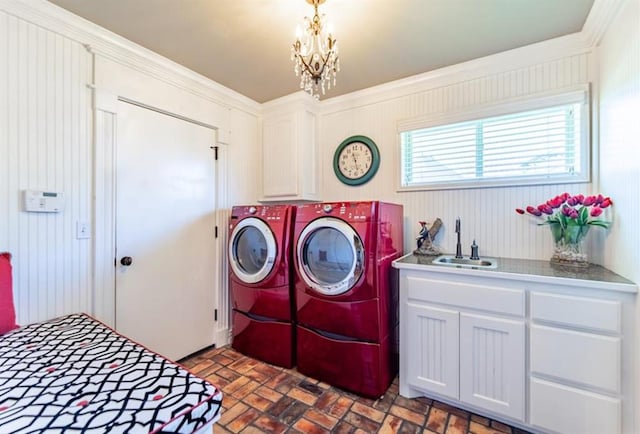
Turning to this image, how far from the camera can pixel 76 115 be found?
1823 mm

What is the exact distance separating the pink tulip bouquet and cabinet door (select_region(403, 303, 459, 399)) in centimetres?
83

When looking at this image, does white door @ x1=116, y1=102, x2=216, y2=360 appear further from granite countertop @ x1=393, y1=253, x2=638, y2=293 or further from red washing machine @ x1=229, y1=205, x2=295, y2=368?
granite countertop @ x1=393, y1=253, x2=638, y2=293

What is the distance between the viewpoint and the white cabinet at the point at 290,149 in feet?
9.29

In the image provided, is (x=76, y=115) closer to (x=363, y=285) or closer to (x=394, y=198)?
(x=363, y=285)

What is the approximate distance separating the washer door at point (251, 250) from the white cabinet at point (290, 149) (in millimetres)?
598

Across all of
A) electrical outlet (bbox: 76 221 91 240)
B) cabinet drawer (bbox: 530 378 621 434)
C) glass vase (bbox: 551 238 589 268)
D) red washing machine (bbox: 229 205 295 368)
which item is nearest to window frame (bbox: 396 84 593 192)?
glass vase (bbox: 551 238 589 268)

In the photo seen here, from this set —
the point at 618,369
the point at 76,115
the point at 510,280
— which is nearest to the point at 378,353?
the point at 510,280

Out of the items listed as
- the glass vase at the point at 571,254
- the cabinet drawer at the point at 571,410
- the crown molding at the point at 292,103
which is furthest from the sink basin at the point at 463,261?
the crown molding at the point at 292,103

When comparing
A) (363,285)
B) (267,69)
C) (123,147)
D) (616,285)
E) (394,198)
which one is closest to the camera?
(616,285)

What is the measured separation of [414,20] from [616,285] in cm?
178

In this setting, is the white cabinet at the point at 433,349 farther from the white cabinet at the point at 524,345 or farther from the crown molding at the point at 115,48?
the crown molding at the point at 115,48

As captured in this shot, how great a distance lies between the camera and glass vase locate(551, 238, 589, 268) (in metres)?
1.80

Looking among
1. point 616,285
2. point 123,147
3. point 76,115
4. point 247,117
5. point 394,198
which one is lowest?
point 616,285

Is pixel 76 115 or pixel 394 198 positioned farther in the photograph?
pixel 394 198
